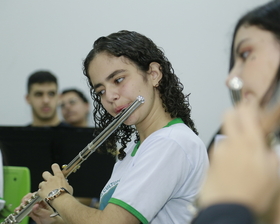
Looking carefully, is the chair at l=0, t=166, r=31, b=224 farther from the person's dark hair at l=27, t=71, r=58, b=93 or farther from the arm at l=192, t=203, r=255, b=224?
the arm at l=192, t=203, r=255, b=224

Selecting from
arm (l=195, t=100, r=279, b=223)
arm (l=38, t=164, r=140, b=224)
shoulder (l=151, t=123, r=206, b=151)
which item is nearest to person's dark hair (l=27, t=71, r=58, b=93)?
arm (l=38, t=164, r=140, b=224)

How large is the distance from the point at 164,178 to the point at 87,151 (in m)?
0.33

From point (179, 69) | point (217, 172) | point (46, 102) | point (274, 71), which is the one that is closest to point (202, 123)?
point (179, 69)

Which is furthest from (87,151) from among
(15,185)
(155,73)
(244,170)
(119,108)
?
(244,170)

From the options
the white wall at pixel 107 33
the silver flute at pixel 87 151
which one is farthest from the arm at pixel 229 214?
the white wall at pixel 107 33

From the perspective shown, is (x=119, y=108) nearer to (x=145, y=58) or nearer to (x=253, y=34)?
(x=145, y=58)

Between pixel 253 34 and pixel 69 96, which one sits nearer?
pixel 253 34

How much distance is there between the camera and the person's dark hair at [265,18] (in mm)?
630

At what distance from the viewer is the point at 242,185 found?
366 millimetres

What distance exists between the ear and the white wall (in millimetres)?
1377

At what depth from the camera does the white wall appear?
2.71 m

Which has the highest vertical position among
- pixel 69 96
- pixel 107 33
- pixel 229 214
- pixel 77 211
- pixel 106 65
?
pixel 107 33

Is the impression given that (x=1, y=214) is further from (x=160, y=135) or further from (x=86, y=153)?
(x=160, y=135)

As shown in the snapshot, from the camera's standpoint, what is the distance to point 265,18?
25.5 inches
